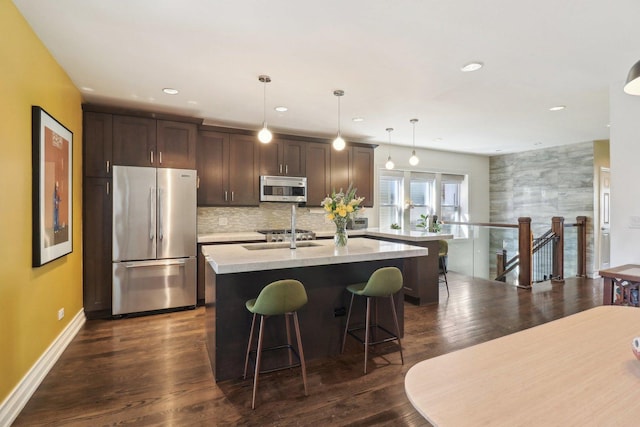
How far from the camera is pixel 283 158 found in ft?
17.0

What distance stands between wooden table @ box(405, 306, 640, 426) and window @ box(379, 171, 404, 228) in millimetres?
5371

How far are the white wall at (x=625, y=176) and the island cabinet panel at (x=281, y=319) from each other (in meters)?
2.24

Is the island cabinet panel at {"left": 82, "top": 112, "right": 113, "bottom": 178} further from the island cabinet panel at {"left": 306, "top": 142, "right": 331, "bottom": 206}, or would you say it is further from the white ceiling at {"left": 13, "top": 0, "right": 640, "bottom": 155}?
the island cabinet panel at {"left": 306, "top": 142, "right": 331, "bottom": 206}

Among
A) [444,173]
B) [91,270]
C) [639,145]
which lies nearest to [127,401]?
[91,270]

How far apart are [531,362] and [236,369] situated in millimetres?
2083

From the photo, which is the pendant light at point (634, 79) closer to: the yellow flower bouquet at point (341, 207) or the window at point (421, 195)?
the yellow flower bouquet at point (341, 207)

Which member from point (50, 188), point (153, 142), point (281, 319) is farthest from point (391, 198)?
point (50, 188)

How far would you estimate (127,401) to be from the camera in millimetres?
2207

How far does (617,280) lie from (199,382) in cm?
351

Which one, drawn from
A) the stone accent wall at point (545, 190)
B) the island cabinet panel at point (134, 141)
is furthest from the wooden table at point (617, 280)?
the island cabinet panel at point (134, 141)

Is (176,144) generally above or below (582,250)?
above

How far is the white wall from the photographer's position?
10.4 feet

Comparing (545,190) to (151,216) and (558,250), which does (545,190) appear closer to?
(558,250)

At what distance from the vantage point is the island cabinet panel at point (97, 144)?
12.4ft
